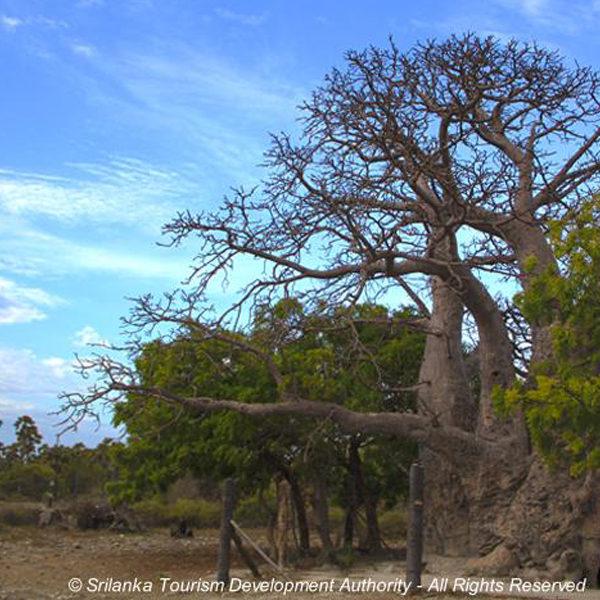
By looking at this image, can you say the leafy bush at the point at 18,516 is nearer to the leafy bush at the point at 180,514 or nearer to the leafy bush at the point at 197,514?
the leafy bush at the point at 180,514

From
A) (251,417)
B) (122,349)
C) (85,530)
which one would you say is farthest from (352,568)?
(85,530)

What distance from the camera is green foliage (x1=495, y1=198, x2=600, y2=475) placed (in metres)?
8.37

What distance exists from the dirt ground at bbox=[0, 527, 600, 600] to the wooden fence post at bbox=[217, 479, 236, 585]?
0.86ft

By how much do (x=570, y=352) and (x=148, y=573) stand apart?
773 centimetres

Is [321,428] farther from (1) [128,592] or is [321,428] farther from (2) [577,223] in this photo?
(2) [577,223]

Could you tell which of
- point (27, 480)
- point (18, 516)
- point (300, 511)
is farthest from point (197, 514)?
point (300, 511)

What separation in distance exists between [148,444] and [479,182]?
7.05m

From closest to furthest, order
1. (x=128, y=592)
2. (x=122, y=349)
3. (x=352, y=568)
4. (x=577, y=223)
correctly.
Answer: (x=577, y=223), (x=128, y=592), (x=122, y=349), (x=352, y=568)

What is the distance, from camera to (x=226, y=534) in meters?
10.6

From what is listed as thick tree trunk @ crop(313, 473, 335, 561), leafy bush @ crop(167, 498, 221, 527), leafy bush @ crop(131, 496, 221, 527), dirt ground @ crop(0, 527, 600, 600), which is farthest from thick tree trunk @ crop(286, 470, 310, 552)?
leafy bush @ crop(131, 496, 221, 527)

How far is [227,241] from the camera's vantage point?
1158 centimetres

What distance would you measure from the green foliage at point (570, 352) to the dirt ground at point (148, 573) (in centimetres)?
191

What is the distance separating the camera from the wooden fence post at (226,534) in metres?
10.5

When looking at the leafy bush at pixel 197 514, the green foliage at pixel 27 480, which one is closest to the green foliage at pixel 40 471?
the green foliage at pixel 27 480
